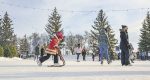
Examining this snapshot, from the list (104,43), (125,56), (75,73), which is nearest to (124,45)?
(125,56)

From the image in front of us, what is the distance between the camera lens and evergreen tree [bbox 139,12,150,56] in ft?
351

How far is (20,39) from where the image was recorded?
578ft

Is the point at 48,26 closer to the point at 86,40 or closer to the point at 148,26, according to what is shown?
the point at 148,26

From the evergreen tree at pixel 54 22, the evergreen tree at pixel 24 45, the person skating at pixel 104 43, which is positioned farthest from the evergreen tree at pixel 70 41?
the person skating at pixel 104 43

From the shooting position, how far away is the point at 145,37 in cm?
10981

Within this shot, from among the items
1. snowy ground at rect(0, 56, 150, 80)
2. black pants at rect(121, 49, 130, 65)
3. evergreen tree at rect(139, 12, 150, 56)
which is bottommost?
snowy ground at rect(0, 56, 150, 80)

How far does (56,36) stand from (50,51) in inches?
29.4

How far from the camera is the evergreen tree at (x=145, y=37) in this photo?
107m

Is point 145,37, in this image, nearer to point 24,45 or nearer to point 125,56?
point 24,45

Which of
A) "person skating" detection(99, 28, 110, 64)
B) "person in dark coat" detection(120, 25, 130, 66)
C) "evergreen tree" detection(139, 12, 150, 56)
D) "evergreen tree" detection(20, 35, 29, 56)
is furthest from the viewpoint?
"evergreen tree" detection(20, 35, 29, 56)

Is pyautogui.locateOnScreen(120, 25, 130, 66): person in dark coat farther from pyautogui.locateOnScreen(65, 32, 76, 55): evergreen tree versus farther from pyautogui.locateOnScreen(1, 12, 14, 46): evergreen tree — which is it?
pyautogui.locateOnScreen(65, 32, 76, 55): evergreen tree

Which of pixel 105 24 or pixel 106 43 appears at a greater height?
pixel 105 24

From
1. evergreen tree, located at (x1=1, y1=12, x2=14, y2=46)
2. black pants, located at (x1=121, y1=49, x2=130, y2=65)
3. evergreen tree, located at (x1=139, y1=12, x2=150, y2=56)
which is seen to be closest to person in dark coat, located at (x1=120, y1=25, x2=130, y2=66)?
black pants, located at (x1=121, y1=49, x2=130, y2=65)

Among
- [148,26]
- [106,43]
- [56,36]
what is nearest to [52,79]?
[56,36]
